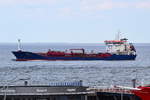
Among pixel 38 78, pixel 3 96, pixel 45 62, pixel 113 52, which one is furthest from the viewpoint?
pixel 113 52

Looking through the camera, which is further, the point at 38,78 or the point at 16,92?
the point at 38,78

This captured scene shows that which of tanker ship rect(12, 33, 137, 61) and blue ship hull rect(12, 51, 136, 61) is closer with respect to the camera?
blue ship hull rect(12, 51, 136, 61)

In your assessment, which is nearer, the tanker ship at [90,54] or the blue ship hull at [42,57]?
the blue ship hull at [42,57]

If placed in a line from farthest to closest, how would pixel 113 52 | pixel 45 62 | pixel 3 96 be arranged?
pixel 113 52 < pixel 45 62 < pixel 3 96

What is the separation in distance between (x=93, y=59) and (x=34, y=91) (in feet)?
413

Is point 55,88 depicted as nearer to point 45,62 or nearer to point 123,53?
point 45,62

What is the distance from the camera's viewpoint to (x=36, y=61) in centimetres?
17250

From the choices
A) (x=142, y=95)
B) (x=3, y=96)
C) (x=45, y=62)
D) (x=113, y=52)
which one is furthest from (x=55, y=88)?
(x=113, y=52)

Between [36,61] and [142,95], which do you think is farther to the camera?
[36,61]

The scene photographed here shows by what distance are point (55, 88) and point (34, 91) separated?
1946mm

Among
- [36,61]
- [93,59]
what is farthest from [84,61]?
[36,61]

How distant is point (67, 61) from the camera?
175500 millimetres

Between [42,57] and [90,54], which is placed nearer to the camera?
[42,57]

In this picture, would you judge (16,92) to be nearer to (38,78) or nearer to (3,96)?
(3,96)
